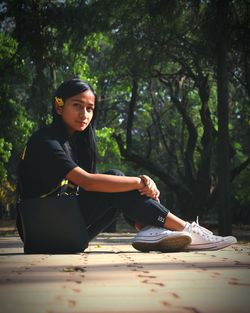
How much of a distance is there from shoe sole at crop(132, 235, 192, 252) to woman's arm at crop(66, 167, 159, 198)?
1.68 feet

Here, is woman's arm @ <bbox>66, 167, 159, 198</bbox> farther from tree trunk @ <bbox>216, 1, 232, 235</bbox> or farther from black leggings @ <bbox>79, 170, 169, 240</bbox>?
tree trunk @ <bbox>216, 1, 232, 235</bbox>

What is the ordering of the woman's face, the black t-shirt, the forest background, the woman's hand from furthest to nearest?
the forest background < the woman's face < the woman's hand < the black t-shirt

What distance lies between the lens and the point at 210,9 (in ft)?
37.2

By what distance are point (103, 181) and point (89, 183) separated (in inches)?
4.6

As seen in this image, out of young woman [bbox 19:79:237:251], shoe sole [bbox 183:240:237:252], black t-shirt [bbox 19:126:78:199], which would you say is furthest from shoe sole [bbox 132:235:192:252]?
black t-shirt [bbox 19:126:78:199]

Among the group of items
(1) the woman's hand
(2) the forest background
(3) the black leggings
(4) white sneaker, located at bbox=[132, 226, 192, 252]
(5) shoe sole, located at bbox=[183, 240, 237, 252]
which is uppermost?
(2) the forest background

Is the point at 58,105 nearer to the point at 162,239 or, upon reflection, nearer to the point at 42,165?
the point at 42,165

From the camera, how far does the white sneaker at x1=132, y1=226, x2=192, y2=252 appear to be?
4176mm

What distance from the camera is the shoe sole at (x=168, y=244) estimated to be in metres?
4.18

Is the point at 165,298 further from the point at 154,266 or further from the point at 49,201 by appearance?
the point at 49,201

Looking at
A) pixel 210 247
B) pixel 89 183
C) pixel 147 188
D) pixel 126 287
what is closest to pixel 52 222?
pixel 89 183

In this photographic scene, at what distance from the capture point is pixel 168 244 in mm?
4234

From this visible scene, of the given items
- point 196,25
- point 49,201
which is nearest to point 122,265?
point 49,201

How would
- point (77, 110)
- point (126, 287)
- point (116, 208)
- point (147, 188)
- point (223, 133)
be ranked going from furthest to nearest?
point (223, 133) → point (116, 208) → point (77, 110) → point (147, 188) → point (126, 287)
